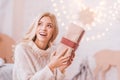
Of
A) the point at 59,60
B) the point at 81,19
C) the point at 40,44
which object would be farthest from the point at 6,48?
the point at 59,60

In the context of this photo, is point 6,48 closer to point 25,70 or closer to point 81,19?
point 81,19

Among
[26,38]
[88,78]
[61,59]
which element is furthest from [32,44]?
[88,78]

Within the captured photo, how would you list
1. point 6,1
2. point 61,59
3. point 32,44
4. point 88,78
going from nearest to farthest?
point 61,59 < point 32,44 < point 88,78 < point 6,1

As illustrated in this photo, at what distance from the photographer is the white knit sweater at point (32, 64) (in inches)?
36.0

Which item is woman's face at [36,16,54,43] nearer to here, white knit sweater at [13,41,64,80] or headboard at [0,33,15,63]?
white knit sweater at [13,41,64,80]

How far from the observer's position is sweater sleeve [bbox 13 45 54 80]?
35.9 inches

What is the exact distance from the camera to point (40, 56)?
39.8 inches

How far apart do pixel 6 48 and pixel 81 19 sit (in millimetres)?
521

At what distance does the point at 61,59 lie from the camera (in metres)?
0.90

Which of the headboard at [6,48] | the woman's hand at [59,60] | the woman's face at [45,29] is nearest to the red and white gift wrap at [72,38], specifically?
the woman's hand at [59,60]

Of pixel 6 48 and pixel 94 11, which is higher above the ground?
pixel 94 11

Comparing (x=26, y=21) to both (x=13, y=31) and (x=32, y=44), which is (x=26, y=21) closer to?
(x=13, y=31)

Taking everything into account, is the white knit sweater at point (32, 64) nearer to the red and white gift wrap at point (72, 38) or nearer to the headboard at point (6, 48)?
the red and white gift wrap at point (72, 38)

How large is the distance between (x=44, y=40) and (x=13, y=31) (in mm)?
807
